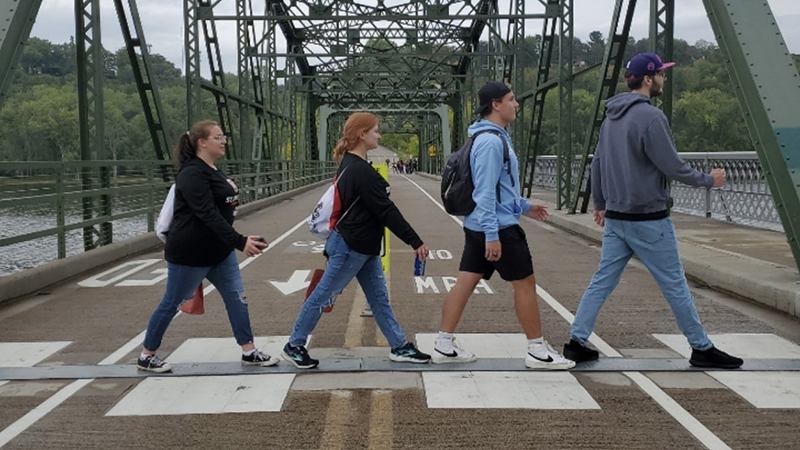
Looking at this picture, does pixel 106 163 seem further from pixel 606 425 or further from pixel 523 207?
pixel 606 425

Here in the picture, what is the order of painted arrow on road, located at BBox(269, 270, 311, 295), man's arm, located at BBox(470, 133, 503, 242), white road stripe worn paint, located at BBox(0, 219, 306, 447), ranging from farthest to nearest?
1. painted arrow on road, located at BBox(269, 270, 311, 295)
2. man's arm, located at BBox(470, 133, 503, 242)
3. white road stripe worn paint, located at BBox(0, 219, 306, 447)

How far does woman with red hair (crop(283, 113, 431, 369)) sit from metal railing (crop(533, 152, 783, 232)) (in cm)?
1112

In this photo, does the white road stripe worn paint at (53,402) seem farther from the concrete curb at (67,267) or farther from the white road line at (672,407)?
the white road line at (672,407)

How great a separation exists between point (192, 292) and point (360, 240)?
119cm

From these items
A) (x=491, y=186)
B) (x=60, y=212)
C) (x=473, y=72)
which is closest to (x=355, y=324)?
(x=491, y=186)

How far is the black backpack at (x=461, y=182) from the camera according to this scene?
5.79m

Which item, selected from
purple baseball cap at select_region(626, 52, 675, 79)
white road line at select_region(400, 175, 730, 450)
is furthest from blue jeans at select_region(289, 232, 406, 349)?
purple baseball cap at select_region(626, 52, 675, 79)

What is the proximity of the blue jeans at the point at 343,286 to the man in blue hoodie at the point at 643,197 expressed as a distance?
4.24 ft

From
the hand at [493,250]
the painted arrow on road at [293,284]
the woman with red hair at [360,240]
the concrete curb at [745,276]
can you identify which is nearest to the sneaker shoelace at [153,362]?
the woman with red hair at [360,240]

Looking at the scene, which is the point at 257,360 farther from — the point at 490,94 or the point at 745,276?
the point at 745,276

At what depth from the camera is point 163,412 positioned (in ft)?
16.5

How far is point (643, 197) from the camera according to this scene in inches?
228

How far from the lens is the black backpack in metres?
5.79

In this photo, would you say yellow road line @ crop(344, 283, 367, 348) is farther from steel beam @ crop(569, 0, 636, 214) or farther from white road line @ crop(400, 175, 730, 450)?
→ steel beam @ crop(569, 0, 636, 214)
